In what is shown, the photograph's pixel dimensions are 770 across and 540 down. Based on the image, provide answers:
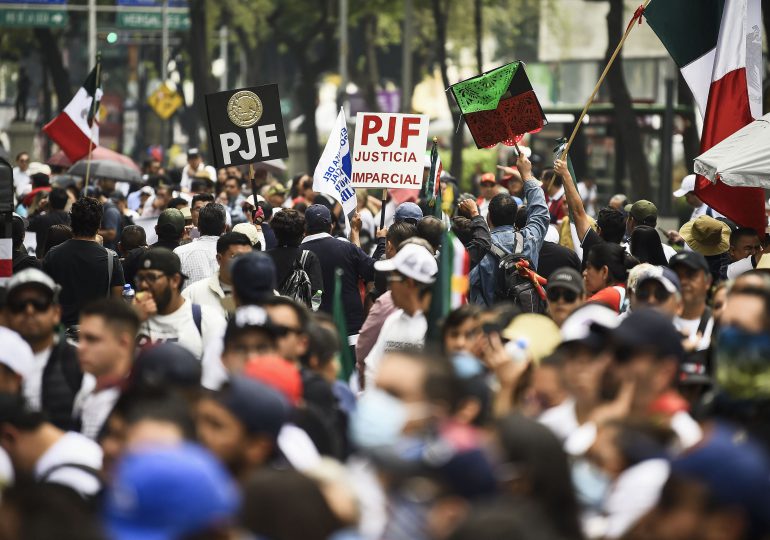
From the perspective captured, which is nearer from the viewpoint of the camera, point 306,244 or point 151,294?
point 151,294

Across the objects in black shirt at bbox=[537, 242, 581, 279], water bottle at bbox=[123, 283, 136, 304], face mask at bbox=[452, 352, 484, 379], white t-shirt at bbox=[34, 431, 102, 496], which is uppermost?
face mask at bbox=[452, 352, 484, 379]

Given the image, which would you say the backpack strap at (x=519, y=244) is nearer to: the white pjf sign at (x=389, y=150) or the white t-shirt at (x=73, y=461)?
the white pjf sign at (x=389, y=150)

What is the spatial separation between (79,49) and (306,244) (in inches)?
2818

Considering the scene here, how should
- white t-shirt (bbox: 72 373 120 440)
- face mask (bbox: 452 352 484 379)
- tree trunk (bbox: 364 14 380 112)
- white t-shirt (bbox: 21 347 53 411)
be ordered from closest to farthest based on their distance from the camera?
face mask (bbox: 452 352 484 379) < white t-shirt (bbox: 72 373 120 440) < white t-shirt (bbox: 21 347 53 411) < tree trunk (bbox: 364 14 380 112)

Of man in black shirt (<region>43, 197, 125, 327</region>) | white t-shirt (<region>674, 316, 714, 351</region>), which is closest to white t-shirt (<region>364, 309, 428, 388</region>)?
white t-shirt (<region>674, 316, 714, 351</region>)

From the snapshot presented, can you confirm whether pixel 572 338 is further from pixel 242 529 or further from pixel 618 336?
pixel 242 529

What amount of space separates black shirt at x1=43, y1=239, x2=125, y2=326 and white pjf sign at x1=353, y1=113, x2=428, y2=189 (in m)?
3.50

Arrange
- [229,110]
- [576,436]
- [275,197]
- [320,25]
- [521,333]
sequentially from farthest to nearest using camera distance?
1. [320,25]
2. [275,197]
3. [229,110]
4. [521,333]
5. [576,436]

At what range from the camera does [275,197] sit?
1733cm

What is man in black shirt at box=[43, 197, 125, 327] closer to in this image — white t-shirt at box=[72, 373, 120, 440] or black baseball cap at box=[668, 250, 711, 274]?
white t-shirt at box=[72, 373, 120, 440]

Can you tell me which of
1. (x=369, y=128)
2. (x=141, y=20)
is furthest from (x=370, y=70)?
(x=369, y=128)

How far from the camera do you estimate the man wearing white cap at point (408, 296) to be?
26.6 ft

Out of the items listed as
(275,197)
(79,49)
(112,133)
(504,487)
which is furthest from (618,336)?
(79,49)

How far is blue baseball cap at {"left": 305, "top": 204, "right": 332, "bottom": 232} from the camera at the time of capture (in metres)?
11.2
